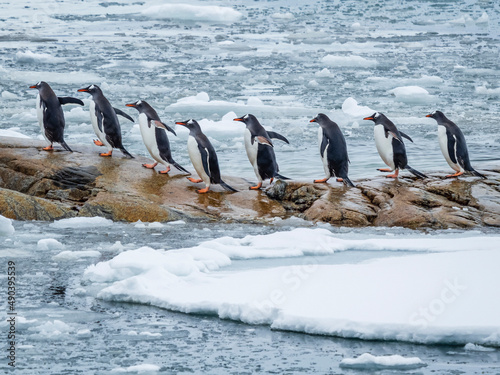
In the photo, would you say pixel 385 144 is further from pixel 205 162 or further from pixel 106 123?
pixel 106 123

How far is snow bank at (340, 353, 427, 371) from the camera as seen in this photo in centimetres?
342

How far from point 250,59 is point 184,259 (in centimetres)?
1497

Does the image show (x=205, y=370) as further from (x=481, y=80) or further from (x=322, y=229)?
(x=481, y=80)

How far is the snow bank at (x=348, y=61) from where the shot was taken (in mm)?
18328

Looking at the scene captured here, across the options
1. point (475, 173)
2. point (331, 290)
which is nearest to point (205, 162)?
point (475, 173)

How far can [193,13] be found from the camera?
95.5 ft

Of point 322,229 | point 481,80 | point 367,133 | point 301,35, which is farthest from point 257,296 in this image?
point 301,35

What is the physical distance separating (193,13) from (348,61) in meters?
12.2

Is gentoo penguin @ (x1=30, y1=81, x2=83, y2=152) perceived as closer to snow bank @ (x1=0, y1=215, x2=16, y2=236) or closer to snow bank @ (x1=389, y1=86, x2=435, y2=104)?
snow bank @ (x1=0, y1=215, x2=16, y2=236)

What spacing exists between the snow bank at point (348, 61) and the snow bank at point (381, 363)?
15.3 m

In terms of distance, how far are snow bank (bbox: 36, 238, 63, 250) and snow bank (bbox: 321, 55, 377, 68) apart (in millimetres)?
13778

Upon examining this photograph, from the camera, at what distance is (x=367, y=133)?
38.5 feet

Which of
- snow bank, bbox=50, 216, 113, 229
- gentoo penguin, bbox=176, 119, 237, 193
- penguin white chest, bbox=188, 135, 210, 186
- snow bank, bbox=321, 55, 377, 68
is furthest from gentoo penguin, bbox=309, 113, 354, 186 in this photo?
snow bank, bbox=321, 55, 377, 68

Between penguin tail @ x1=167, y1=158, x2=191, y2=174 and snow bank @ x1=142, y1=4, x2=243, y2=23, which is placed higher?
snow bank @ x1=142, y1=4, x2=243, y2=23
